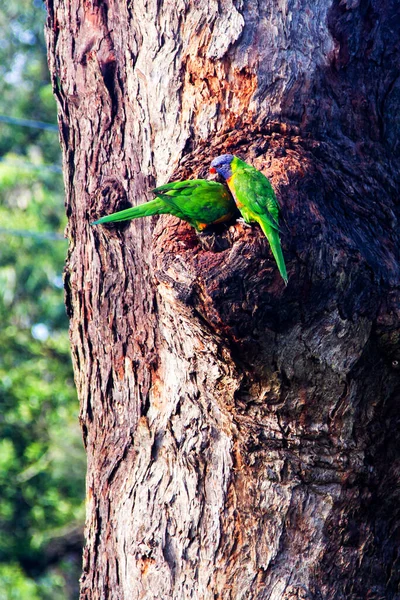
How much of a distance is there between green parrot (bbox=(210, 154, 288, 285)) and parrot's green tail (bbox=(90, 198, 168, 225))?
0.24 metres

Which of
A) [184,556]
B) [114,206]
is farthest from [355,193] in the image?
[184,556]

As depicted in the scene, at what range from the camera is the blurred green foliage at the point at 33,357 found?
9.49m

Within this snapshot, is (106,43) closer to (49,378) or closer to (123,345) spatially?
(123,345)

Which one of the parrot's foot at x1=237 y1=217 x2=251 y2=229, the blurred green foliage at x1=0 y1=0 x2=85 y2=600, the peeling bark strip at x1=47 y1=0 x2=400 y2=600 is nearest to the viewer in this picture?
the peeling bark strip at x1=47 y1=0 x2=400 y2=600

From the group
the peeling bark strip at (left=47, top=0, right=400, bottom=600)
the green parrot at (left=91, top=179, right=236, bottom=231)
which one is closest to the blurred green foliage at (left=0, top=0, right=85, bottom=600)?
the peeling bark strip at (left=47, top=0, right=400, bottom=600)

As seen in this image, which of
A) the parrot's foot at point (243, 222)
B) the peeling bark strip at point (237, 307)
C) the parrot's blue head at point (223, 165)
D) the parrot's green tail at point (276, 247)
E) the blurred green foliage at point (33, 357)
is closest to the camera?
the parrot's green tail at point (276, 247)

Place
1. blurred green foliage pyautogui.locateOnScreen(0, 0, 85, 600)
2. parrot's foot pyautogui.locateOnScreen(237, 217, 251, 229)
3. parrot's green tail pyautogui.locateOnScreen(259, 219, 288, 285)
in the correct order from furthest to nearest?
blurred green foliage pyautogui.locateOnScreen(0, 0, 85, 600), parrot's foot pyautogui.locateOnScreen(237, 217, 251, 229), parrot's green tail pyautogui.locateOnScreen(259, 219, 288, 285)

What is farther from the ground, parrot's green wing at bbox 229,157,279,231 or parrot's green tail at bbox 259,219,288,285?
parrot's green wing at bbox 229,157,279,231

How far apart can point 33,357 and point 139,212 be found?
9.38 meters

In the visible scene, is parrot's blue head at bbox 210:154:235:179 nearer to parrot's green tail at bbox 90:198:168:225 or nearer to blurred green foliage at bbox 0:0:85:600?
parrot's green tail at bbox 90:198:168:225

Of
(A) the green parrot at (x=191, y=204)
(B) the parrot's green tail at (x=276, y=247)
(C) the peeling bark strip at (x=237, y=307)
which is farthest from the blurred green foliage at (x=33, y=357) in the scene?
(B) the parrot's green tail at (x=276, y=247)

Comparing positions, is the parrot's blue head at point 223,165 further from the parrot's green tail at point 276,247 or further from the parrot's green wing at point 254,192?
the parrot's green tail at point 276,247

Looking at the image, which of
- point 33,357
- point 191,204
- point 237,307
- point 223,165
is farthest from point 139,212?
point 33,357

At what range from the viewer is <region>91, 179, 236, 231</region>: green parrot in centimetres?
231
